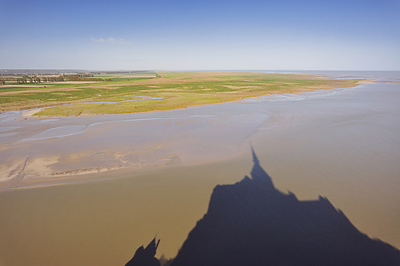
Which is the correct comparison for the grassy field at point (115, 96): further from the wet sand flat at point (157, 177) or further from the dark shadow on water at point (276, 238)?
the dark shadow on water at point (276, 238)

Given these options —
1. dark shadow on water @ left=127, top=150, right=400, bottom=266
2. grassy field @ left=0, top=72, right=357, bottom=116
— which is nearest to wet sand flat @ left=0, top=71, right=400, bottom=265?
dark shadow on water @ left=127, top=150, right=400, bottom=266

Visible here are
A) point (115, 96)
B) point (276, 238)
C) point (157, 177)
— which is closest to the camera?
point (276, 238)

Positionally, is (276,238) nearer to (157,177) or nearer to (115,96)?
(157,177)

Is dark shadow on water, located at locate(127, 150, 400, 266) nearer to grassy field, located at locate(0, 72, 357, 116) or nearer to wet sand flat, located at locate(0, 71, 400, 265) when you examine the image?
wet sand flat, located at locate(0, 71, 400, 265)

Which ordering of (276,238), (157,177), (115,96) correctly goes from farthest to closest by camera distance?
1. (115,96)
2. (157,177)
3. (276,238)

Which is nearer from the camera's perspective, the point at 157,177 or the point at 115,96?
the point at 157,177

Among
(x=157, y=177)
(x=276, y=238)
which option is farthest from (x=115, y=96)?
(x=276, y=238)

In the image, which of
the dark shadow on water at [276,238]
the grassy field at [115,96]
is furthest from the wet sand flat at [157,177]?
the grassy field at [115,96]

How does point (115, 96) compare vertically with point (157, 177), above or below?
above
